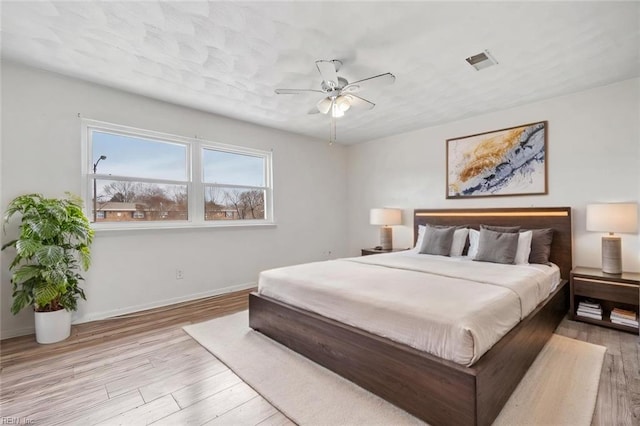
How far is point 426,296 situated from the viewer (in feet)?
6.55

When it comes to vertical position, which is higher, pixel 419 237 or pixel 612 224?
pixel 612 224

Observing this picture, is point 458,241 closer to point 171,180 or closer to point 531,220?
point 531,220

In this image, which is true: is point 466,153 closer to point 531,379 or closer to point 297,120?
point 297,120

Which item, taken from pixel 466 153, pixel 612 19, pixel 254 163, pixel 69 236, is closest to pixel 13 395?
pixel 69 236

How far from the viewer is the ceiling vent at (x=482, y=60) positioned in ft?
8.70

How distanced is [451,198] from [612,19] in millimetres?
2676

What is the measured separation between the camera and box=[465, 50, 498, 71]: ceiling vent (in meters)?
2.65

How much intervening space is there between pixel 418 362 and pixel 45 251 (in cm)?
312

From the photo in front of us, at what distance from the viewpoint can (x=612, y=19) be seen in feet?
7.11

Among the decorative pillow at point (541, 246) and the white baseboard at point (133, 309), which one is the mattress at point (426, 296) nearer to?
the decorative pillow at point (541, 246)

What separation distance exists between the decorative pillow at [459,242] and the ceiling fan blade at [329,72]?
2571 mm

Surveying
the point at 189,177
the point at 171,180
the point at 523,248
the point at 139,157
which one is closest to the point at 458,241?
the point at 523,248

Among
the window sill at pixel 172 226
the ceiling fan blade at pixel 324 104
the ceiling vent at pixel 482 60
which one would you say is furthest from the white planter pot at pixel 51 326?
the ceiling vent at pixel 482 60

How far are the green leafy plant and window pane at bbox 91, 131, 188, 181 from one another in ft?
2.46
